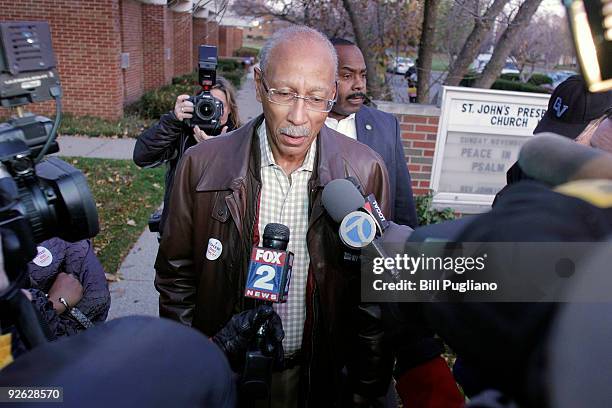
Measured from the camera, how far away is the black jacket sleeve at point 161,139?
125 inches

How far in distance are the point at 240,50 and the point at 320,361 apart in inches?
1463

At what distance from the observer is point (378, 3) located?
6855 millimetres

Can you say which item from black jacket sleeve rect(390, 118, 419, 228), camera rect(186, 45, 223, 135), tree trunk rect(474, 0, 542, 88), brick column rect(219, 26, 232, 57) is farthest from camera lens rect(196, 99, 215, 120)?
brick column rect(219, 26, 232, 57)

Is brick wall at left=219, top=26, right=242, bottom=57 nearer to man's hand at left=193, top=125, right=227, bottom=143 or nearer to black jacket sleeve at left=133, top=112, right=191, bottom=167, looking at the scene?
black jacket sleeve at left=133, top=112, right=191, bottom=167

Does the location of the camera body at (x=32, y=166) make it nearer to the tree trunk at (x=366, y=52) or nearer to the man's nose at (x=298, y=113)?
the man's nose at (x=298, y=113)

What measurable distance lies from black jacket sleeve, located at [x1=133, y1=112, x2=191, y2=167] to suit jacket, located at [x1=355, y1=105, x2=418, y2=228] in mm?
1110

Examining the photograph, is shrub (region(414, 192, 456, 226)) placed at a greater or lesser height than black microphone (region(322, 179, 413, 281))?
lesser

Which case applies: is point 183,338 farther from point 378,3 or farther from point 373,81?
point 378,3

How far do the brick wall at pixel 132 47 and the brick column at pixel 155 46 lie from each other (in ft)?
1.73

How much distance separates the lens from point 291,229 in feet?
6.90

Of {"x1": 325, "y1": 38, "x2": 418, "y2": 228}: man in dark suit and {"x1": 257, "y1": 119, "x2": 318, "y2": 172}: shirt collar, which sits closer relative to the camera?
{"x1": 257, "y1": 119, "x2": 318, "y2": 172}: shirt collar

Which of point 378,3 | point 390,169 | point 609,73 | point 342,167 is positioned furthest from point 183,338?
point 378,3

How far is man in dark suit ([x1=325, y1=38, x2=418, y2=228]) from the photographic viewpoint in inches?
117

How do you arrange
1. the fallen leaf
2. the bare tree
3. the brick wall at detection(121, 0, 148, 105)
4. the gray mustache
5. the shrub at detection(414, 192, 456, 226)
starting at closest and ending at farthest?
the gray mustache, the fallen leaf, the shrub at detection(414, 192, 456, 226), the bare tree, the brick wall at detection(121, 0, 148, 105)
